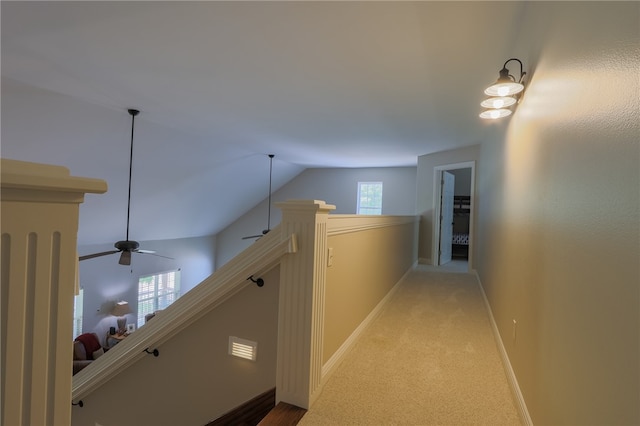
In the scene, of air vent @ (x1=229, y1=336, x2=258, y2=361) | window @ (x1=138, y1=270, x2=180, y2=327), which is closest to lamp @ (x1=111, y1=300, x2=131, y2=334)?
window @ (x1=138, y1=270, x2=180, y2=327)

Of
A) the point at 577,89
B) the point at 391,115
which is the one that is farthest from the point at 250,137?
the point at 577,89

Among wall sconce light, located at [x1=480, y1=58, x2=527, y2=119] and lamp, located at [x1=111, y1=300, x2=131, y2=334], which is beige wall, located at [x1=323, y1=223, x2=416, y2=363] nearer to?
wall sconce light, located at [x1=480, y1=58, x2=527, y2=119]

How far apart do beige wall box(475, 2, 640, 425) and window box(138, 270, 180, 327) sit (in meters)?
9.07

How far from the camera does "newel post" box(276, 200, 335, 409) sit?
183cm

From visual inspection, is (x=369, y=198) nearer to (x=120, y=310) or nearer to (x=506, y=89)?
(x=120, y=310)

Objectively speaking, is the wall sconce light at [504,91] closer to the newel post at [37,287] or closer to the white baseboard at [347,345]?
the white baseboard at [347,345]

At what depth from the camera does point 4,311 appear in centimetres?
59

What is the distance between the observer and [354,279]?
2.62 metres

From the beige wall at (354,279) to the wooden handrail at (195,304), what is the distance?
38 centimetres

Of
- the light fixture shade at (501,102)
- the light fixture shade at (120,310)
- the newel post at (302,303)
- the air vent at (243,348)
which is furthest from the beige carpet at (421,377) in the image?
the light fixture shade at (120,310)

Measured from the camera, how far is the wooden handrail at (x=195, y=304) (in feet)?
6.58

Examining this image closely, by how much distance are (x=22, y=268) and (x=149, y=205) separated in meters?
7.36

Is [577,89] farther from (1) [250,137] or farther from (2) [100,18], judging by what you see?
(1) [250,137]

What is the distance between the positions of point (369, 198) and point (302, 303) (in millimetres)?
7672
